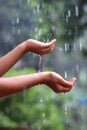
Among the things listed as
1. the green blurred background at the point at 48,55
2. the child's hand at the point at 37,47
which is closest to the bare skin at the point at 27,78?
the child's hand at the point at 37,47

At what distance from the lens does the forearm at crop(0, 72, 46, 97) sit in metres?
1.05

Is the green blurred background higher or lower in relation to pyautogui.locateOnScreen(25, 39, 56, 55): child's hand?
lower

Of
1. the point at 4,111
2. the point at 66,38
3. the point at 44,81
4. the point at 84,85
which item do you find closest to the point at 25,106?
the point at 4,111

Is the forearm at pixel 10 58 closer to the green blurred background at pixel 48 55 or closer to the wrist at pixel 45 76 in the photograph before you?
the wrist at pixel 45 76

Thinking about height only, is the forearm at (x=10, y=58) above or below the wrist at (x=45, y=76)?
above

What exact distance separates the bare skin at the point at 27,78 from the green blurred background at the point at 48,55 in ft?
5.19

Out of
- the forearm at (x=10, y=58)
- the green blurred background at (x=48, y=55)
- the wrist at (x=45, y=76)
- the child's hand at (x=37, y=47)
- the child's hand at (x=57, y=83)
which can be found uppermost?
the child's hand at (x=37, y=47)

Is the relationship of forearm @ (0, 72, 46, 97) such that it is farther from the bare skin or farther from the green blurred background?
the green blurred background

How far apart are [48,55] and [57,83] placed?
80.5 inches

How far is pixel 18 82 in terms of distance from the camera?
1055mm

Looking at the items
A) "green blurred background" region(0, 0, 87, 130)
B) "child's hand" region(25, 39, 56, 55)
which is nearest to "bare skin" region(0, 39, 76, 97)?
"child's hand" region(25, 39, 56, 55)

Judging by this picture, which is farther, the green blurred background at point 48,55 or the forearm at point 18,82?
the green blurred background at point 48,55

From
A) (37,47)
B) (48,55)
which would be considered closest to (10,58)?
(37,47)

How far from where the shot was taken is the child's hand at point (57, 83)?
1067 mm
